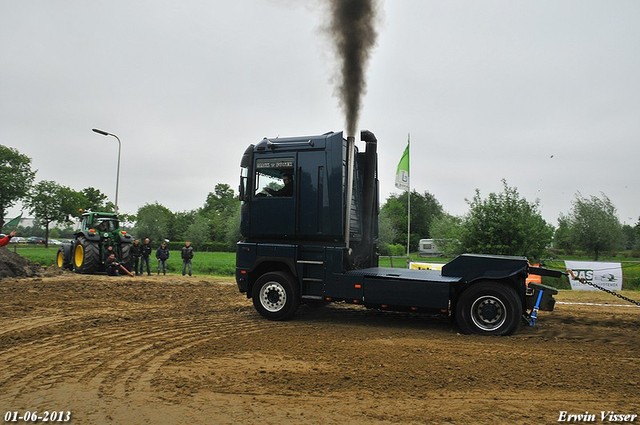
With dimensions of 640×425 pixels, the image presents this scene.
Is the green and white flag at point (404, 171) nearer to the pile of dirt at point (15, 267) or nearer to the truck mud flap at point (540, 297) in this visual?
the truck mud flap at point (540, 297)

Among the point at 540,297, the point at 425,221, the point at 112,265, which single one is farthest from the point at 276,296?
the point at 425,221

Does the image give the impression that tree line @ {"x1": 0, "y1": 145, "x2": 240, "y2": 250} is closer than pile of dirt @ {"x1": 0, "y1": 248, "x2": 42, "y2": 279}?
No

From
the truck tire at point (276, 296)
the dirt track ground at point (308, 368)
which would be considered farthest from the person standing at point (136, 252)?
the truck tire at point (276, 296)

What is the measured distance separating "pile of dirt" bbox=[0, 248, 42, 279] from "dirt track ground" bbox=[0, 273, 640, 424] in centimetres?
926

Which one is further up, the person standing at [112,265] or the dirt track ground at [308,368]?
the person standing at [112,265]

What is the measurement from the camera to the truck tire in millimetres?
9094

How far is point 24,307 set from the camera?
33.9 ft

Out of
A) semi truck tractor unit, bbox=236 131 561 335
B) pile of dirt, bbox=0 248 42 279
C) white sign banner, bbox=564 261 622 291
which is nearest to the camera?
semi truck tractor unit, bbox=236 131 561 335

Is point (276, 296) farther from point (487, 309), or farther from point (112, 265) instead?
point (112, 265)

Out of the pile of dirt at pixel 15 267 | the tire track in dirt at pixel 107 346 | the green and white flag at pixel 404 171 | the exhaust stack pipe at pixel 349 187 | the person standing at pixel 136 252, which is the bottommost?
the tire track in dirt at pixel 107 346

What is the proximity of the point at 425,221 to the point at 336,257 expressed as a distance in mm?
90448

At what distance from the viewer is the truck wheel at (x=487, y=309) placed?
25.7 ft

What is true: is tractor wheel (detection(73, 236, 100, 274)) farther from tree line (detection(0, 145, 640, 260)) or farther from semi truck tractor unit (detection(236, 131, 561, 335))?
semi truck tractor unit (detection(236, 131, 561, 335))

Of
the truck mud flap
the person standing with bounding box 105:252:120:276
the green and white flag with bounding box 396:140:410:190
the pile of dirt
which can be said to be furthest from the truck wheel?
the pile of dirt
